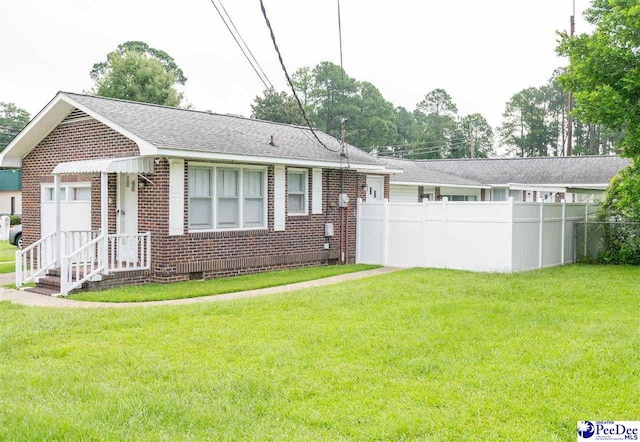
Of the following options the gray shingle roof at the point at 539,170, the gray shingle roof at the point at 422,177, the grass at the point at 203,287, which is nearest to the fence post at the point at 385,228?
the grass at the point at 203,287

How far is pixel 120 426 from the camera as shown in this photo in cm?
471

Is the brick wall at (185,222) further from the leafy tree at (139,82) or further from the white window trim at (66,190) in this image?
the leafy tree at (139,82)

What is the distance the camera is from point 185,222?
13.0 meters

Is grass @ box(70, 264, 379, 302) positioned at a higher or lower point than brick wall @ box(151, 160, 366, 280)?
lower

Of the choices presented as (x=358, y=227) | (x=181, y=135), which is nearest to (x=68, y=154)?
(x=181, y=135)

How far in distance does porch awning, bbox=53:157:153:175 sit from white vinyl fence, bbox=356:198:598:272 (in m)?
6.45

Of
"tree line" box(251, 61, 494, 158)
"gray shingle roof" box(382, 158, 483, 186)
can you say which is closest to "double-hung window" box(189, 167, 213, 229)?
"gray shingle roof" box(382, 158, 483, 186)

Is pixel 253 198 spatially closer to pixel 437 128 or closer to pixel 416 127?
pixel 437 128

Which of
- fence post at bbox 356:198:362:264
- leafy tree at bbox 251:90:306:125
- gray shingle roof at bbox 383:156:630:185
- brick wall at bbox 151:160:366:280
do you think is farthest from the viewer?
leafy tree at bbox 251:90:306:125

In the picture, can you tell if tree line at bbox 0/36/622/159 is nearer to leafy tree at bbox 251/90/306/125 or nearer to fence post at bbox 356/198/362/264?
leafy tree at bbox 251/90/306/125

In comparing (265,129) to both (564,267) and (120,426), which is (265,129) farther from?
(120,426)

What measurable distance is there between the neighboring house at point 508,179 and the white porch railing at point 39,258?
13.9 meters

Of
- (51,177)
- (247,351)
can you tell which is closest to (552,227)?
(247,351)

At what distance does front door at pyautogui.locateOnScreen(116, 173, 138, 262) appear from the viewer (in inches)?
520
